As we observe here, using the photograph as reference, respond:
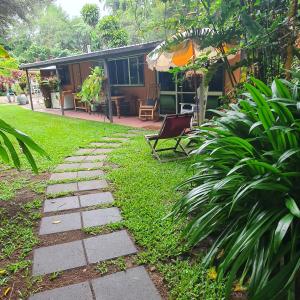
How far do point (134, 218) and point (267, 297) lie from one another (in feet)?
5.41

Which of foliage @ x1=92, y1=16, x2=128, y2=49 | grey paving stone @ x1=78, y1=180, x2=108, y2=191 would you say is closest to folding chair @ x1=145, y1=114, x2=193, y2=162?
grey paving stone @ x1=78, y1=180, x2=108, y2=191

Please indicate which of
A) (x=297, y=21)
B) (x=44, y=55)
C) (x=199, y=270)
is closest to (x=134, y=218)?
(x=199, y=270)

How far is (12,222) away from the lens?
2994 millimetres

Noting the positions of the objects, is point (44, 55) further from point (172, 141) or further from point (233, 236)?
point (233, 236)

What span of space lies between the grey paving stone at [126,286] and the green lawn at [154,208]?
120mm

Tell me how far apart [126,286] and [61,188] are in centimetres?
226

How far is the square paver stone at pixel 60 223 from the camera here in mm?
2832

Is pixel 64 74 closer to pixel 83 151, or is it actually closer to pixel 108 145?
pixel 108 145

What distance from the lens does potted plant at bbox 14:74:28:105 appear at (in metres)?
20.1

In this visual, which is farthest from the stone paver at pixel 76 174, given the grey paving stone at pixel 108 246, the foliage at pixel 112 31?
the foliage at pixel 112 31

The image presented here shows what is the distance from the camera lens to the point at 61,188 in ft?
13.0

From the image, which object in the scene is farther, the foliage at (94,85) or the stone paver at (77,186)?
the foliage at (94,85)

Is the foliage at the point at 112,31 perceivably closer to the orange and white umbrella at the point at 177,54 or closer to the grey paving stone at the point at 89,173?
the orange and white umbrella at the point at 177,54

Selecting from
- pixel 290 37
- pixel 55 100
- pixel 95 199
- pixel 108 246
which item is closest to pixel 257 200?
pixel 108 246
